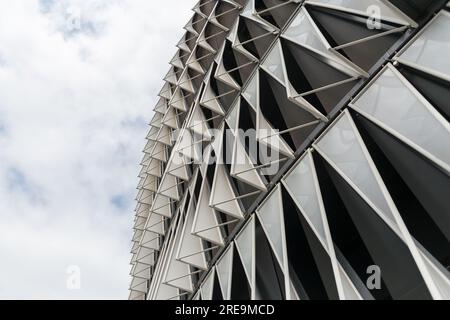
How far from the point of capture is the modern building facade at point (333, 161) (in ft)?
33.7

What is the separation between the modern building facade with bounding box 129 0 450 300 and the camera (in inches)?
405

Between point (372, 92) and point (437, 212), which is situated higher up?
point (372, 92)

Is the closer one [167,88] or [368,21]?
[368,21]

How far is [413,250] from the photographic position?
9.06 metres

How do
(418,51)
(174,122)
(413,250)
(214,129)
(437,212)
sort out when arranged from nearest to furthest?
(413,250)
(437,212)
(418,51)
(214,129)
(174,122)

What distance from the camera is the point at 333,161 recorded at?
12.4 metres

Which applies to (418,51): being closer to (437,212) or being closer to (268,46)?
(437,212)

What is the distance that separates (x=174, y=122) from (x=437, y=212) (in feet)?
89.3

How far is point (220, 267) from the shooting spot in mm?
17922

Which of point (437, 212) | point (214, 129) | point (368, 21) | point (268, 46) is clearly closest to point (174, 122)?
point (214, 129)
